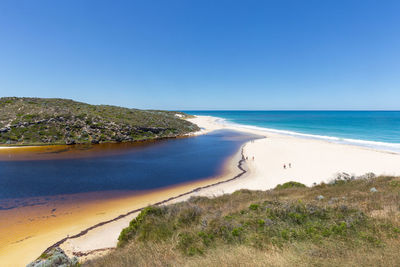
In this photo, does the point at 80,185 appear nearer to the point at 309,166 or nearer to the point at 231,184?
the point at 231,184

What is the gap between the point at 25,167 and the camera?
27656 millimetres

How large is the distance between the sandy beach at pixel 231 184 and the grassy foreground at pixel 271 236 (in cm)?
459

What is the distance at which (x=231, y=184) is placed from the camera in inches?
831

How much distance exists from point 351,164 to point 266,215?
27.1m

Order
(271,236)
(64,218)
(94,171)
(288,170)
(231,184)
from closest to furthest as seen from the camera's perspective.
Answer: (271,236) < (64,218) < (231,184) < (288,170) < (94,171)

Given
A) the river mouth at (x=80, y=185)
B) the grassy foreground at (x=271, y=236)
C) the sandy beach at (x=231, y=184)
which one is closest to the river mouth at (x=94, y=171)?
the river mouth at (x=80, y=185)

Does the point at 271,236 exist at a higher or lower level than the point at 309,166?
higher

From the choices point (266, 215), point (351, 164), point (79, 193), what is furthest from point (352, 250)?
point (351, 164)

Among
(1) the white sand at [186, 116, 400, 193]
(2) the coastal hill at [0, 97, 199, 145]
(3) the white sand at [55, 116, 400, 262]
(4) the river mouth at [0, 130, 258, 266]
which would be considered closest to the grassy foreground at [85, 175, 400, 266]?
(3) the white sand at [55, 116, 400, 262]

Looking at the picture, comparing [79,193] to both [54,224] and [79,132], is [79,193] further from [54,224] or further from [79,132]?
[79,132]

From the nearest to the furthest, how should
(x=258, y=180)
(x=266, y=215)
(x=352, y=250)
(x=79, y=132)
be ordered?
(x=352, y=250) < (x=266, y=215) < (x=258, y=180) < (x=79, y=132)

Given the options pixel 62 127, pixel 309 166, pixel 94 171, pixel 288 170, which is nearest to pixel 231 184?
pixel 288 170

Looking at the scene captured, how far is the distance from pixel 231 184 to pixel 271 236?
48.2 feet

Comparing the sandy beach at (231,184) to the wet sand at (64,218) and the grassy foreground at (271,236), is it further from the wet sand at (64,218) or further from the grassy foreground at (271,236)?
the grassy foreground at (271,236)
